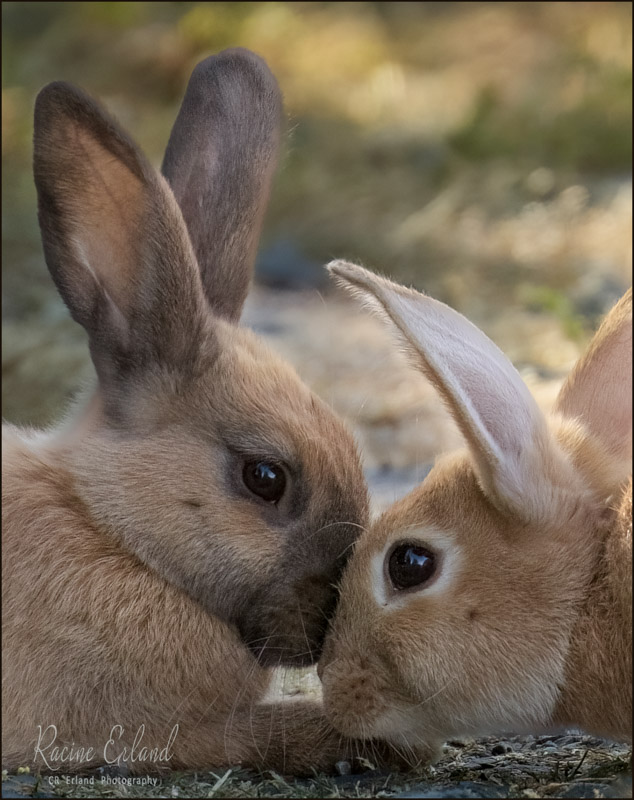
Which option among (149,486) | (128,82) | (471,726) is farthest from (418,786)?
(128,82)

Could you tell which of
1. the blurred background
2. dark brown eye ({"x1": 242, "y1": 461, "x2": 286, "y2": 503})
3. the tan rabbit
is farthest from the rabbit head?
the blurred background

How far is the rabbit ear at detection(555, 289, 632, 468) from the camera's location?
2.72m

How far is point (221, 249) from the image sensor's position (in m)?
3.01

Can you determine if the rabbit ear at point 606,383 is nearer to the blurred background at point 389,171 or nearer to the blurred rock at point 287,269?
the blurred background at point 389,171

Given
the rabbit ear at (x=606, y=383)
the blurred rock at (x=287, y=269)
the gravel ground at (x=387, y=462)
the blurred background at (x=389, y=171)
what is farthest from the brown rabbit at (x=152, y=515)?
the blurred rock at (x=287, y=269)

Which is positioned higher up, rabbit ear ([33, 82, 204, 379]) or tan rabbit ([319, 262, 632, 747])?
rabbit ear ([33, 82, 204, 379])

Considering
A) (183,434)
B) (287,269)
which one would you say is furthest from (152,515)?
(287,269)

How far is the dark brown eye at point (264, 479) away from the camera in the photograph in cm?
266

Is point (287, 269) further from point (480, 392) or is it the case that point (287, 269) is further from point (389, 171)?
point (480, 392)

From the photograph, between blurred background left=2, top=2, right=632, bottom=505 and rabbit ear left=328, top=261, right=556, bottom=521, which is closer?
rabbit ear left=328, top=261, right=556, bottom=521

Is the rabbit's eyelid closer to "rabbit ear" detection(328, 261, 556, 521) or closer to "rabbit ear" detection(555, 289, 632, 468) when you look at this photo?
"rabbit ear" detection(328, 261, 556, 521)

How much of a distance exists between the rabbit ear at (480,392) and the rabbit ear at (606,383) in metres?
0.32

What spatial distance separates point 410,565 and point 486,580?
182 millimetres

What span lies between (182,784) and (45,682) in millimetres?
348
